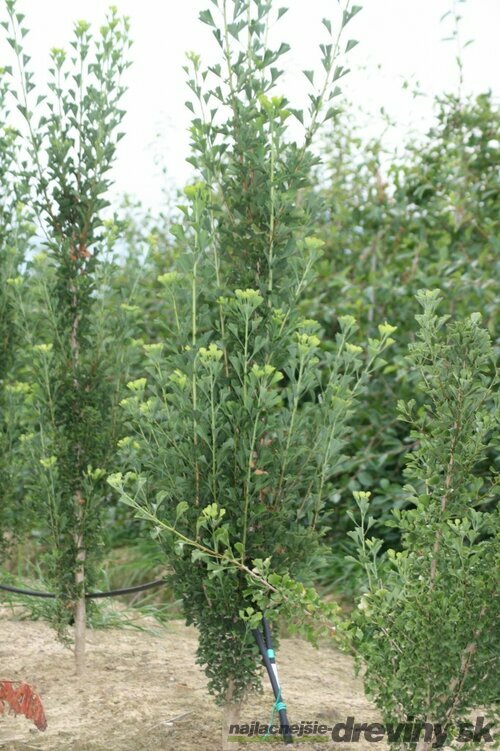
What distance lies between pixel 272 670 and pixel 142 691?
4.21 ft

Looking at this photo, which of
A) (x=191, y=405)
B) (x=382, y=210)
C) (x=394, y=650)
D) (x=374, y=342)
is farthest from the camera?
(x=382, y=210)

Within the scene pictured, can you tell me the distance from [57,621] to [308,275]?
2162 millimetres

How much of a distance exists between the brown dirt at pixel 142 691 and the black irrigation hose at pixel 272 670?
408mm

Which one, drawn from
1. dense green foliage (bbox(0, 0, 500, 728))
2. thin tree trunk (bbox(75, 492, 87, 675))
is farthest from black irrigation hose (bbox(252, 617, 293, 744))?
thin tree trunk (bbox(75, 492, 87, 675))

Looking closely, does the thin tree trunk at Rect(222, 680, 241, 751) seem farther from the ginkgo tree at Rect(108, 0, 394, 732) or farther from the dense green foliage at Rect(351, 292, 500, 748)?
the dense green foliage at Rect(351, 292, 500, 748)

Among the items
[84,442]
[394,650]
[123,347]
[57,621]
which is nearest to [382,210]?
[123,347]

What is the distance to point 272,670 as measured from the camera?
334cm

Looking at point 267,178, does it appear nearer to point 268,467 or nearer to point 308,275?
point 308,275

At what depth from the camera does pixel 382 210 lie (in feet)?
23.7

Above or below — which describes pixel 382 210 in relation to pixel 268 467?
above

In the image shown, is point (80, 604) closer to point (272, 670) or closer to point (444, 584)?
point (272, 670)

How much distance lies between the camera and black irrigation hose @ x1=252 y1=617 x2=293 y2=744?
10.9ft

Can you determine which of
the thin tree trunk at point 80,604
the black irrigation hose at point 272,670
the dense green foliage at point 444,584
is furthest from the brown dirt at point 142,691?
the dense green foliage at point 444,584

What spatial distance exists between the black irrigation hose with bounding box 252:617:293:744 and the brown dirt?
41 cm
